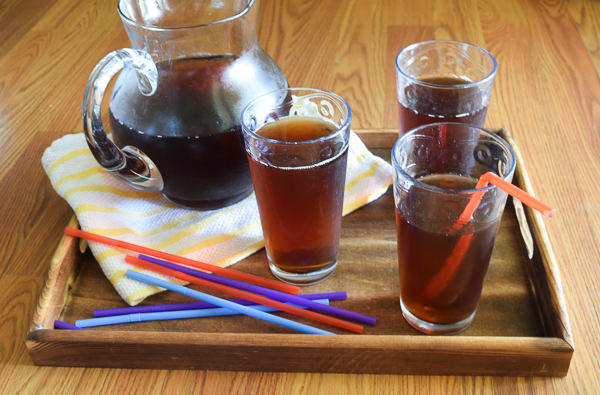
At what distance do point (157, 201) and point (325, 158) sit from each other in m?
0.27

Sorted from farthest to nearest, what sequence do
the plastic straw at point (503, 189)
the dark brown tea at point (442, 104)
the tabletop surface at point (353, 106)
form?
1. the dark brown tea at point (442, 104)
2. the tabletop surface at point (353, 106)
3. the plastic straw at point (503, 189)

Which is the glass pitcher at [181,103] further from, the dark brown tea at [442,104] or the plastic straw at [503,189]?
the plastic straw at [503,189]

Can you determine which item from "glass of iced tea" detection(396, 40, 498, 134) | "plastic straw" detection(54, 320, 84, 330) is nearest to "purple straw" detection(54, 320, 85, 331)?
"plastic straw" detection(54, 320, 84, 330)

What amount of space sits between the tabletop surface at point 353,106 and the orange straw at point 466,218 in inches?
3.3

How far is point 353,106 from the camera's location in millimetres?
965

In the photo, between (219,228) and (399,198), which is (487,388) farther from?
(219,228)

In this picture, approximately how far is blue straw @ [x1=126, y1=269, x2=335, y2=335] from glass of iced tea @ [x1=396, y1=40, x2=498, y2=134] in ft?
0.89

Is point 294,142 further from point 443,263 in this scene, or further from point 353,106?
point 353,106

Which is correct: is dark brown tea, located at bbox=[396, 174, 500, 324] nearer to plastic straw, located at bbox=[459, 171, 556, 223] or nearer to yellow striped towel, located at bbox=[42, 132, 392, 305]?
plastic straw, located at bbox=[459, 171, 556, 223]

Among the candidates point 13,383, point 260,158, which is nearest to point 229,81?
point 260,158

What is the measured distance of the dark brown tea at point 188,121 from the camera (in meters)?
0.66

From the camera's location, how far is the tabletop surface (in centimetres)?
59

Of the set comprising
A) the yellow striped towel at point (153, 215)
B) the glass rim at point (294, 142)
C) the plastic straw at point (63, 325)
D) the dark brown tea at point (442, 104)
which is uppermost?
the glass rim at point (294, 142)

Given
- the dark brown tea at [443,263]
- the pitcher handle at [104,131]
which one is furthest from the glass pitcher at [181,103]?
the dark brown tea at [443,263]
